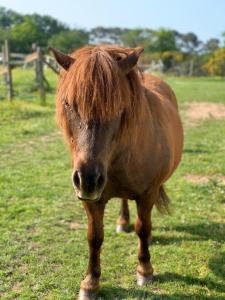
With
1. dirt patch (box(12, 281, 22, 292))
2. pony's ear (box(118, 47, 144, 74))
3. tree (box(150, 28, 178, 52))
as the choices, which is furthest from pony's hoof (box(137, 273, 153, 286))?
tree (box(150, 28, 178, 52))

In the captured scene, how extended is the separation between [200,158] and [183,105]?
26.3 feet

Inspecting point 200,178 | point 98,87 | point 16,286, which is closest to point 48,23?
point 200,178

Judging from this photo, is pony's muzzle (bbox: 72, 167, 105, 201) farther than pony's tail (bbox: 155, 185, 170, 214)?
No

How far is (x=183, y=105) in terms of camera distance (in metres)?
14.9

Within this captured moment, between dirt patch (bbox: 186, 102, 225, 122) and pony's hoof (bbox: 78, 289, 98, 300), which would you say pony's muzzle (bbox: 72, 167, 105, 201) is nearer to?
pony's hoof (bbox: 78, 289, 98, 300)

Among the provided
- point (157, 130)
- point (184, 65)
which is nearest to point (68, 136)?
point (157, 130)

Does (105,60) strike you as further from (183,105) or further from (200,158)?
(183,105)

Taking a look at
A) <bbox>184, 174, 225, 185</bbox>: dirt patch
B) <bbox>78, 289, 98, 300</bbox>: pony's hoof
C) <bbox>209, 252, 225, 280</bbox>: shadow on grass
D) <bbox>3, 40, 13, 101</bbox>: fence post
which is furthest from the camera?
<bbox>3, 40, 13, 101</bbox>: fence post

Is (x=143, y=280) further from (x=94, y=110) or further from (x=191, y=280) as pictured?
(x=94, y=110)

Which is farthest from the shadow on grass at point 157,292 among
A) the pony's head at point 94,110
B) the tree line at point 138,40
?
the tree line at point 138,40

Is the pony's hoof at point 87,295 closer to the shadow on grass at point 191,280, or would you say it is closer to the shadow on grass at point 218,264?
the shadow on grass at point 191,280

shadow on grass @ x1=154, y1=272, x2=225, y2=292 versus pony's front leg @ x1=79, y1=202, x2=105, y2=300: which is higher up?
pony's front leg @ x1=79, y1=202, x2=105, y2=300

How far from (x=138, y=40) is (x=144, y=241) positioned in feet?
255

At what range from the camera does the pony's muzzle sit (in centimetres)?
215
